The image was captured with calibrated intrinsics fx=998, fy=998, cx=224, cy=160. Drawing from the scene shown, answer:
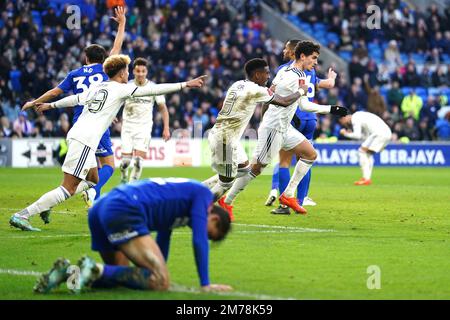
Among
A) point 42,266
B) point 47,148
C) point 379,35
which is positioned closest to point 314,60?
point 42,266

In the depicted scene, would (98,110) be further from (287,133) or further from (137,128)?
(137,128)

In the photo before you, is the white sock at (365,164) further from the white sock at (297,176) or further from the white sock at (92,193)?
the white sock at (92,193)

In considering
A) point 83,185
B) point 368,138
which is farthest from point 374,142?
point 83,185

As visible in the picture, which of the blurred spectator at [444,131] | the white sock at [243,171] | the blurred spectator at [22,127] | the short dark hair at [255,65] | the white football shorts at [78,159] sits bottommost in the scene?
the blurred spectator at [444,131]

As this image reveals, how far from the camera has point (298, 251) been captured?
10461mm

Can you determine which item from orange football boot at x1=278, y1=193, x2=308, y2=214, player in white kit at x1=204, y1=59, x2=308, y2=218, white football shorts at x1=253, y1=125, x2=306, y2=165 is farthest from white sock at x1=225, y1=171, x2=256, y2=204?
orange football boot at x1=278, y1=193, x2=308, y2=214

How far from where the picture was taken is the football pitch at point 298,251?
800cm

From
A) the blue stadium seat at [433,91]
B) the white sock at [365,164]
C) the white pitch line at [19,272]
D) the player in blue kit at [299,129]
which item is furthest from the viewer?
the blue stadium seat at [433,91]

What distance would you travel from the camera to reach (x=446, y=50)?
1516 inches

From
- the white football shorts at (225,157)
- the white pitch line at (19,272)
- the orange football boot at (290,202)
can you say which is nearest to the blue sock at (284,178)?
the orange football boot at (290,202)

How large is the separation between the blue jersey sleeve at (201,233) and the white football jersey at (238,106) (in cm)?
535

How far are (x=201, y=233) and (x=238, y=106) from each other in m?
5.80
